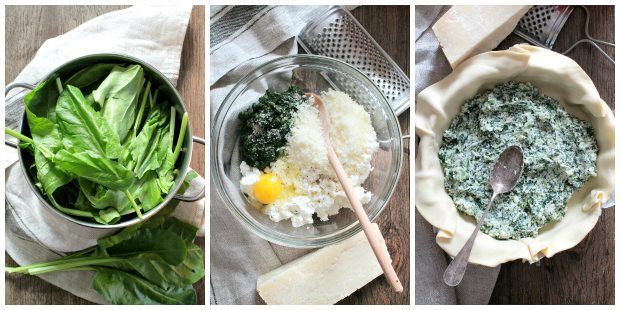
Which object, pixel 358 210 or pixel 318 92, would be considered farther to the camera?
pixel 318 92

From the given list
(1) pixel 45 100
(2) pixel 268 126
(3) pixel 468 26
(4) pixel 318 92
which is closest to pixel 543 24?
(3) pixel 468 26

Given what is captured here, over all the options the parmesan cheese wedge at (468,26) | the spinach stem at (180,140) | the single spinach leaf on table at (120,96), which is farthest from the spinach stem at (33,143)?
the parmesan cheese wedge at (468,26)

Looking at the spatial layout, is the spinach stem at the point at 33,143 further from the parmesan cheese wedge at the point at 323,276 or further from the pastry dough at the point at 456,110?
the pastry dough at the point at 456,110

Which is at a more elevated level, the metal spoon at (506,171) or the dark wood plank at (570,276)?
the metal spoon at (506,171)

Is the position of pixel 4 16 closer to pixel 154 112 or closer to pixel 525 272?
pixel 154 112

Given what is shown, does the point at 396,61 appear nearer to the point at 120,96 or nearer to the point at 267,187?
the point at 267,187

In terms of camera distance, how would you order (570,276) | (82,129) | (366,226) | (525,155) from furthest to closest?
(570,276)
(525,155)
(366,226)
(82,129)
